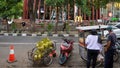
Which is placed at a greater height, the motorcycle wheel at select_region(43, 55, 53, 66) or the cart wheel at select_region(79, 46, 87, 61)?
the cart wheel at select_region(79, 46, 87, 61)

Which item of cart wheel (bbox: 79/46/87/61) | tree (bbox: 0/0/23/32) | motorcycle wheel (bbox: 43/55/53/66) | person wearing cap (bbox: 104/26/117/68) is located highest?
tree (bbox: 0/0/23/32)

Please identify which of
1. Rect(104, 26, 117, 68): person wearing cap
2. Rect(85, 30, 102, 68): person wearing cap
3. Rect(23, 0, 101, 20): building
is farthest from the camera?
Rect(23, 0, 101, 20): building

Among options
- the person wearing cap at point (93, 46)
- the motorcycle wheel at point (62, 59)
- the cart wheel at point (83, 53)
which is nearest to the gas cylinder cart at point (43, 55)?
the motorcycle wheel at point (62, 59)

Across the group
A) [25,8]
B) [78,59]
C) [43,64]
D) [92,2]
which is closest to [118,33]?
[78,59]


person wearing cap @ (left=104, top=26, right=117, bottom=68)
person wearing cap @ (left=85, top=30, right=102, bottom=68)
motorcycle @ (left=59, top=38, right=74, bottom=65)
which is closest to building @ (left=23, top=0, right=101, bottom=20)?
motorcycle @ (left=59, top=38, right=74, bottom=65)

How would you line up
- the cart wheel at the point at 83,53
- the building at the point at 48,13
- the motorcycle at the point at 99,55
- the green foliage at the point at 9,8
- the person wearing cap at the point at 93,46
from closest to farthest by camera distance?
the person wearing cap at the point at 93,46 < the motorcycle at the point at 99,55 < the cart wheel at the point at 83,53 < the green foliage at the point at 9,8 < the building at the point at 48,13

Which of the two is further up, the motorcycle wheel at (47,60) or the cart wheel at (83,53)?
the cart wheel at (83,53)

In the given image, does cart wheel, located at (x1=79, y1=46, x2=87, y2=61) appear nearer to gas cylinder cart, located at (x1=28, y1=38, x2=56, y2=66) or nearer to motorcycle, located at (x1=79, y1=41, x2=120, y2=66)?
motorcycle, located at (x1=79, y1=41, x2=120, y2=66)

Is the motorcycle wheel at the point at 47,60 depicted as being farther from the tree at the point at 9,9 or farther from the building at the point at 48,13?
the building at the point at 48,13

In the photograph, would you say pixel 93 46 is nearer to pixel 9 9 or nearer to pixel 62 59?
pixel 62 59

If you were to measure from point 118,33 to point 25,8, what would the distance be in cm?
2696

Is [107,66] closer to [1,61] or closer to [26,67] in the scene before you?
[26,67]

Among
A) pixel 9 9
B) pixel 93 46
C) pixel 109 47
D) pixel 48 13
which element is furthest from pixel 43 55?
pixel 48 13

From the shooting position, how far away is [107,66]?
12.8m
